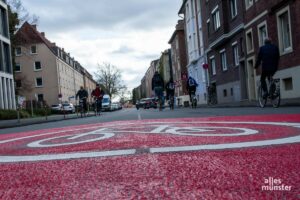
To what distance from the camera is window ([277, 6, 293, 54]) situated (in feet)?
65.7

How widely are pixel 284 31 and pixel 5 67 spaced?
31785 millimetres

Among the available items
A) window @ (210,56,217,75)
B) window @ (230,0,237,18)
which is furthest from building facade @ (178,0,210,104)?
window @ (230,0,237,18)

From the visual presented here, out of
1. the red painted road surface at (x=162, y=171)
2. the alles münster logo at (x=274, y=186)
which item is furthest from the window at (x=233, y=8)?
the alles münster logo at (x=274, y=186)

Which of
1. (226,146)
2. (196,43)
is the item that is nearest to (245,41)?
(196,43)

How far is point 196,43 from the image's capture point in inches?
1807

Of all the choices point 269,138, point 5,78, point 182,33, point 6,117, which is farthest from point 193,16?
point 269,138

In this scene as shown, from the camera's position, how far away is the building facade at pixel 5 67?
42250 millimetres

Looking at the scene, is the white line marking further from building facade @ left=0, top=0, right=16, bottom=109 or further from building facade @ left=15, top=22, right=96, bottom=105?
building facade @ left=15, top=22, right=96, bottom=105

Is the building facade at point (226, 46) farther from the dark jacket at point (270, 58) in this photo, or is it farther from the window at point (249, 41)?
the dark jacket at point (270, 58)

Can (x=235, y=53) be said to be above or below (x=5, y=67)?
below

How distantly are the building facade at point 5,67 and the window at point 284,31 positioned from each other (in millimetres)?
28976

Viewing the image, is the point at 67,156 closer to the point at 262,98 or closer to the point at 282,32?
the point at 262,98

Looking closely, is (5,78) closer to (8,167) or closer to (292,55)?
(292,55)

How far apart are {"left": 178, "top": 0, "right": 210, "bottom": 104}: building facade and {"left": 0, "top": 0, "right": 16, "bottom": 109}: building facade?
1971 centimetres
